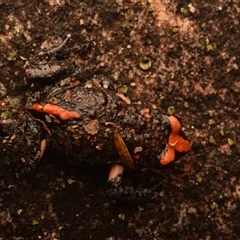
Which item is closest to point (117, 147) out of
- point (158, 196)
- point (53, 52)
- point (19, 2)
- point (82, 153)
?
point (82, 153)

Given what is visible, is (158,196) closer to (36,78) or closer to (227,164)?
(227,164)

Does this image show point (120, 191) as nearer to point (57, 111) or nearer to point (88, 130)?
point (88, 130)

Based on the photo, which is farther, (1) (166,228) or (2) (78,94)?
(1) (166,228)

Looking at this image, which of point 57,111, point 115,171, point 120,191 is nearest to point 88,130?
point 57,111

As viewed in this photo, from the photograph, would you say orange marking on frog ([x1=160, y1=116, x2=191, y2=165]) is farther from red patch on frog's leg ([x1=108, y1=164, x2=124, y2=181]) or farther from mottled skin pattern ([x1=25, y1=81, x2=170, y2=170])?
red patch on frog's leg ([x1=108, y1=164, x2=124, y2=181])

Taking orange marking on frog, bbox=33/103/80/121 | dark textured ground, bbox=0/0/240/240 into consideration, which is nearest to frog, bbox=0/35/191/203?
orange marking on frog, bbox=33/103/80/121

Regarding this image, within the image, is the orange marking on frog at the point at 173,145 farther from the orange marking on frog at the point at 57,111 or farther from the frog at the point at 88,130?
the orange marking on frog at the point at 57,111
